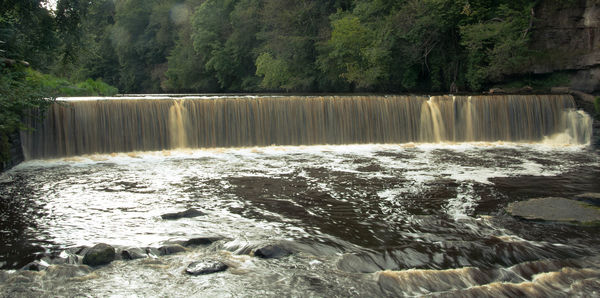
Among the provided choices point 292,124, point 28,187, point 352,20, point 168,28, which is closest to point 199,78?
point 168,28

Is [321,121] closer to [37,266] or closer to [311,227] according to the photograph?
[311,227]

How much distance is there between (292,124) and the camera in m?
17.9

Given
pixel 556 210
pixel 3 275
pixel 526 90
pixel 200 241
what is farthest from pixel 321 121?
pixel 3 275

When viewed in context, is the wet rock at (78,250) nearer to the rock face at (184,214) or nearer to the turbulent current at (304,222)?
the turbulent current at (304,222)

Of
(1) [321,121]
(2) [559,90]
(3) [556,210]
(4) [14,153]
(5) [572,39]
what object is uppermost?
(5) [572,39]

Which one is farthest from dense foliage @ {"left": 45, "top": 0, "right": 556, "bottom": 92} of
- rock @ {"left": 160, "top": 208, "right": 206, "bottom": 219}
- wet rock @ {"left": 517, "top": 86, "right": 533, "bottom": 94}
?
rock @ {"left": 160, "top": 208, "right": 206, "bottom": 219}

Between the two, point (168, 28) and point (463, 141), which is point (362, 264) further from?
point (168, 28)

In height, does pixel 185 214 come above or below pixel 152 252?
above

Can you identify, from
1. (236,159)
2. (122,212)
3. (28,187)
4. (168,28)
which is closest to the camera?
(122,212)

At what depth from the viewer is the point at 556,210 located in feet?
27.1

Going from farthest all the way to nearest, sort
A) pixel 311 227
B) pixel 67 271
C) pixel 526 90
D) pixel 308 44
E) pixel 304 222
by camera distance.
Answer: pixel 308 44
pixel 526 90
pixel 304 222
pixel 311 227
pixel 67 271

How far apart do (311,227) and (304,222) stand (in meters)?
0.31

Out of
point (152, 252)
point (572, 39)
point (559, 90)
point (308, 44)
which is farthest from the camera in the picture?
point (308, 44)

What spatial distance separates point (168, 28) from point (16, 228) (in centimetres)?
5321
